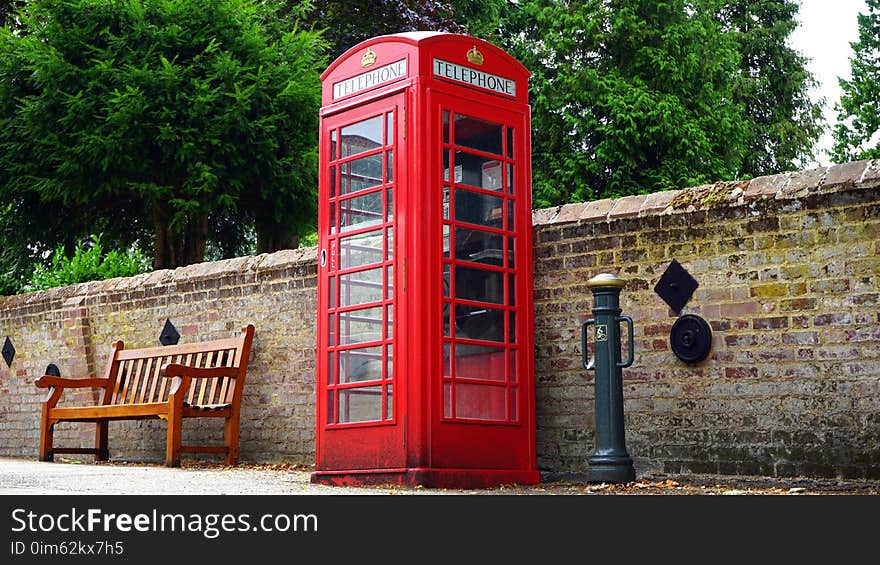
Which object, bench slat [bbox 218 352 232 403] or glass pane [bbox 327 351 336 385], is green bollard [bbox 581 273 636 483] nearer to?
glass pane [bbox 327 351 336 385]

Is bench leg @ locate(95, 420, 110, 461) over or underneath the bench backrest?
underneath

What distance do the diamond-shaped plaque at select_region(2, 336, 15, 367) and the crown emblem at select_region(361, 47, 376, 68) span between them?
6648mm

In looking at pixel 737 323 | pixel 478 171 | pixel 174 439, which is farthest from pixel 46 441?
pixel 737 323

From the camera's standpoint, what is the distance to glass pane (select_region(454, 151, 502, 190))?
287 inches

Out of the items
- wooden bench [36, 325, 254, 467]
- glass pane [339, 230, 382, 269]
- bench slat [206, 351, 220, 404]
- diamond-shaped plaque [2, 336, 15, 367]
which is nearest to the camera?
glass pane [339, 230, 382, 269]

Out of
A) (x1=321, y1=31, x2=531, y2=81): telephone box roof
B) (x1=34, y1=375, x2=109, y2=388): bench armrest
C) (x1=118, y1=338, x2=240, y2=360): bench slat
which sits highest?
(x1=321, y1=31, x2=531, y2=81): telephone box roof

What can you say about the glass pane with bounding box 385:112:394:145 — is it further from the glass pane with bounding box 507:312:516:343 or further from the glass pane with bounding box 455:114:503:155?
the glass pane with bounding box 507:312:516:343

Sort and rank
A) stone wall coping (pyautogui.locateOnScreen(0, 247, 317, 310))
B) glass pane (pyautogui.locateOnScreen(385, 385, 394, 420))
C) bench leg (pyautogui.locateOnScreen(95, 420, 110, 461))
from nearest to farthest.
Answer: glass pane (pyautogui.locateOnScreen(385, 385, 394, 420)) → stone wall coping (pyautogui.locateOnScreen(0, 247, 317, 310)) → bench leg (pyautogui.locateOnScreen(95, 420, 110, 461))

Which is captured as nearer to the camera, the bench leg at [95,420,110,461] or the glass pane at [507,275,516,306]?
the glass pane at [507,275,516,306]

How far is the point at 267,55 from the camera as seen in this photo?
1451cm

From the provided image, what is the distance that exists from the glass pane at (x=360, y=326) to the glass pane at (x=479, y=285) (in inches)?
20.5

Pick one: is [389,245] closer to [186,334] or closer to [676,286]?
[676,286]

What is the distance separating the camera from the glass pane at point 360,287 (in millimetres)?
7324

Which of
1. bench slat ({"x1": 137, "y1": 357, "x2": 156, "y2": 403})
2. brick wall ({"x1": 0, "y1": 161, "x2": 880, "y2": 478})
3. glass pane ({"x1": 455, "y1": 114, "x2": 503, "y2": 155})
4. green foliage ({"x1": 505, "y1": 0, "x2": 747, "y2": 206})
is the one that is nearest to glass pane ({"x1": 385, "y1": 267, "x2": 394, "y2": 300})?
glass pane ({"x1": 455, "y1": 114, "x2": 503, "y2": 155})
